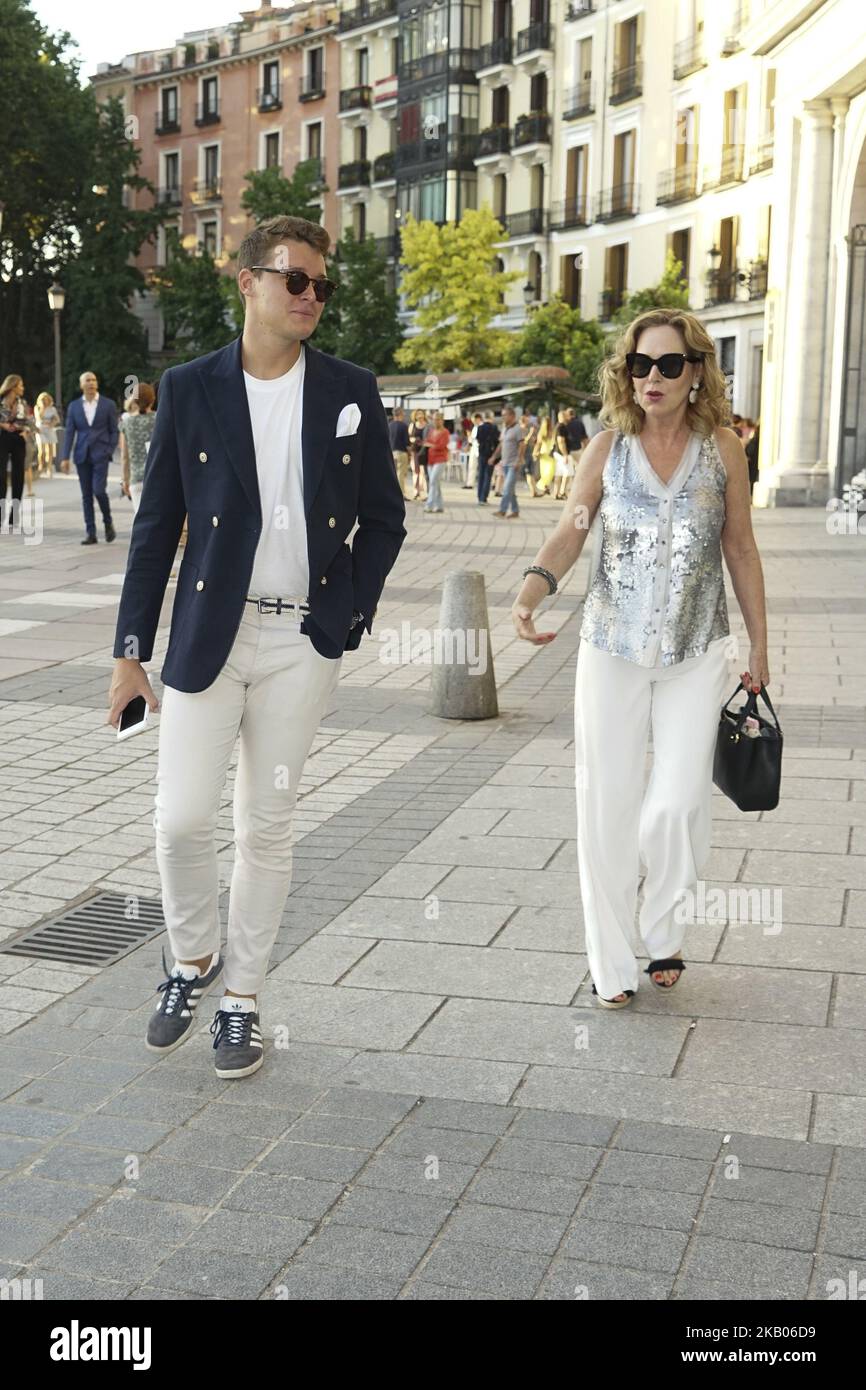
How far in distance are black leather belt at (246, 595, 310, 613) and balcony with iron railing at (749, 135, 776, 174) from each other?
41120 millimetres

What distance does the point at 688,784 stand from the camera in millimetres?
4617

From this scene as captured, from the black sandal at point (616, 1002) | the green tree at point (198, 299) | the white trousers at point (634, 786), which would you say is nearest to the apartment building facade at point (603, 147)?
the green tree at point (198, 299)

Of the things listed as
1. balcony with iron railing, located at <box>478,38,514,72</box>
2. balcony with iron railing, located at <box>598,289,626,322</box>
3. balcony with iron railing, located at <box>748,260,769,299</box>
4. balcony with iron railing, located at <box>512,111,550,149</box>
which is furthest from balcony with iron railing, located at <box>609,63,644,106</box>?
balcony with iron railing, located at <box>748,260,769,299</box>

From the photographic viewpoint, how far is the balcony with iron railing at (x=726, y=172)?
4422cm

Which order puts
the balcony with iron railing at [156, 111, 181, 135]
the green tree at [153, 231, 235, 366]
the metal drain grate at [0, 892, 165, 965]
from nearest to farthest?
the metal drain grate at [0, 892, 165, 965] → the green tree at [153, 231, 235, 366] → the balcony with iron railing at [156, 111, 181, 135]

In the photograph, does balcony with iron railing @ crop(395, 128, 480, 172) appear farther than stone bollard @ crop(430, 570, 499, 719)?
Yes

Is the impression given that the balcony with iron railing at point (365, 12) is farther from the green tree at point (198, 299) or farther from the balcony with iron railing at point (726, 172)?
the balcony with iron railing at point (726, 172)

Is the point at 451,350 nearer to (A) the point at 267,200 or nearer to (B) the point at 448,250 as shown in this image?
(B) the point at 448,250

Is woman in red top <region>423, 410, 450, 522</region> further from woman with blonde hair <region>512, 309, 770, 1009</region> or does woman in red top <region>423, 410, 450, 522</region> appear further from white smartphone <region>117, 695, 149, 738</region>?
white smartphone <region>117, 695, 149, 738</region>

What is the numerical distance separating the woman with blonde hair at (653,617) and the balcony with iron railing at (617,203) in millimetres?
47365

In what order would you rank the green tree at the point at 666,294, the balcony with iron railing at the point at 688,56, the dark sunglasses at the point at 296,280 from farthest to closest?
the balcony with iron railing at the point at 688,56
the green tree at the point at 666,294
the dark sunglasses at the point at 296,280

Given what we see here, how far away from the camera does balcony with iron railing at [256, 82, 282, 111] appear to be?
220 ft

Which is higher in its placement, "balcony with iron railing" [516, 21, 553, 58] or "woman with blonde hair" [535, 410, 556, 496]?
"balcony with iron railing" [516, 21, 553, 58]

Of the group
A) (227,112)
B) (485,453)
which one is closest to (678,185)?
(485,453)
